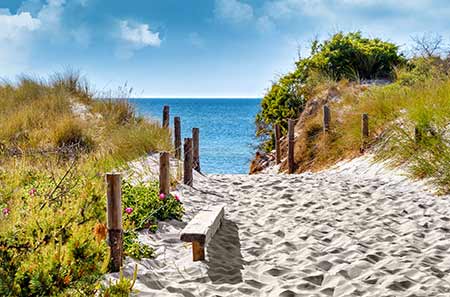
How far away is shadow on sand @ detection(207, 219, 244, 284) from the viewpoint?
5.07m

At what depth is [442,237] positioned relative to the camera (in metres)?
6.49

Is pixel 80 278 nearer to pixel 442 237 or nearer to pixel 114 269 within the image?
pixel 114 269

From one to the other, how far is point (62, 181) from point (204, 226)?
275 centimetres

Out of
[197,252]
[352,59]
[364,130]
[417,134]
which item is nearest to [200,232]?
[197,252]

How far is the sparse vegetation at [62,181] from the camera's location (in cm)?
357

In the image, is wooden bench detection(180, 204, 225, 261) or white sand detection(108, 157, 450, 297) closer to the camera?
Answer: white sand detection(108, 157, 450, 297)

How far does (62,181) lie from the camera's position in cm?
761

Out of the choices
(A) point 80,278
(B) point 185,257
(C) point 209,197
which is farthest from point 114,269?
(C) point 209,197

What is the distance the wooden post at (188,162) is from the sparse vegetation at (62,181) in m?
1.23

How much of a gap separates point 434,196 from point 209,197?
336 cm

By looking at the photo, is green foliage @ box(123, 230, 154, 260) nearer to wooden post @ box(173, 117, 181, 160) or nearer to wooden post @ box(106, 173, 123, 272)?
wooden post @ box(106, 173, 123, 272)

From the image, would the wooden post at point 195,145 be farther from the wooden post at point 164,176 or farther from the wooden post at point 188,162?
the wooden post at point 164,176

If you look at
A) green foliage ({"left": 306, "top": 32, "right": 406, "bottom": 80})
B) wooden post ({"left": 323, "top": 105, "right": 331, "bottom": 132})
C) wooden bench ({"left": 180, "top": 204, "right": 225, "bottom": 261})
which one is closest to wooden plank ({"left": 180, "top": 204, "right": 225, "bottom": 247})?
wooden bench ({"left": 180, "top": 204, "right": 225, "bottom": 261})

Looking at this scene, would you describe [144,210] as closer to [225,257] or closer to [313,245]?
[225,257]
